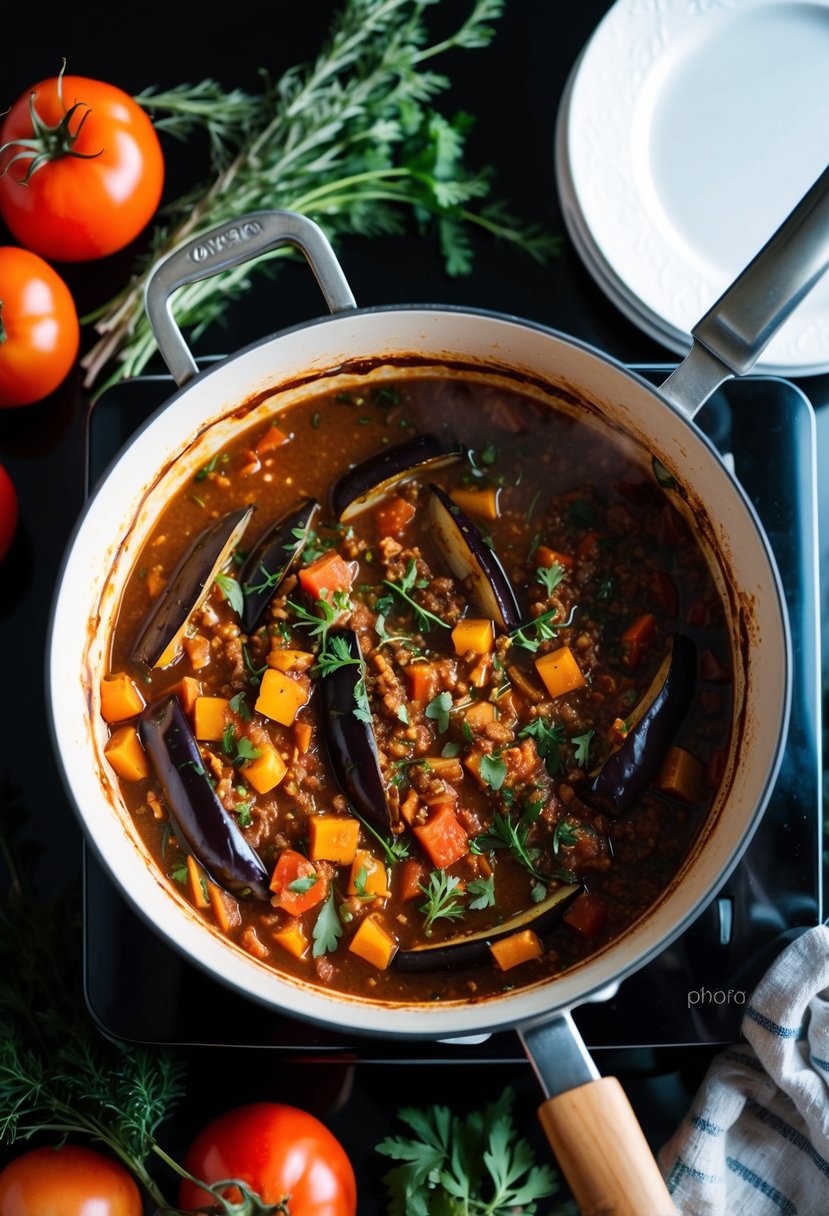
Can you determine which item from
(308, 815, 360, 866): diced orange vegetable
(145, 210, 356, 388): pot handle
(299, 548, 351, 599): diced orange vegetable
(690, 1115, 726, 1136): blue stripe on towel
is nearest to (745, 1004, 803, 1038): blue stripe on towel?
(690, 1115, 726, 1136): blue stripe on towel

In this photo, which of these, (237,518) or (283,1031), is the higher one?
(237,518)

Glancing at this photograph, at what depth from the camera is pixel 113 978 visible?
2.58m

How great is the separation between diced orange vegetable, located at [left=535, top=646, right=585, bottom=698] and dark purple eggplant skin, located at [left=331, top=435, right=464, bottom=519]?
0.52 metres

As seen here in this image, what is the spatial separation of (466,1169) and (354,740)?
1.03 meters

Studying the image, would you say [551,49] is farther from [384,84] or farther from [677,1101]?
[677,1101]

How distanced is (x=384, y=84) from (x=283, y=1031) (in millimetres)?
2442

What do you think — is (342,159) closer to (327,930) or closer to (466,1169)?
(327,930)

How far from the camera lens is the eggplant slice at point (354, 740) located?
250 centimetres

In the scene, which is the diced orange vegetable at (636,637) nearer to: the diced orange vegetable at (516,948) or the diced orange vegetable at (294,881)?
the diced orange vegetable at (516,948)

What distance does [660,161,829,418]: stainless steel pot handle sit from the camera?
2.14 metres

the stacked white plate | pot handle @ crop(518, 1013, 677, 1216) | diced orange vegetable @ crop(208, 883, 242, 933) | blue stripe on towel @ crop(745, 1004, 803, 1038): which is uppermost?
the stacked white plate

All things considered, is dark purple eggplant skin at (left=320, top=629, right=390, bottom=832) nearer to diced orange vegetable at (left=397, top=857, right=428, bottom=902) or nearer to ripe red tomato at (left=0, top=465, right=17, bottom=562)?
diced orange vegetable at (left=397, top=857, right=428, bottom=902)

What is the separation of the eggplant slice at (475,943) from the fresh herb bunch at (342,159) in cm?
162

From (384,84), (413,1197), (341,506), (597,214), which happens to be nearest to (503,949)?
(413,1197)
